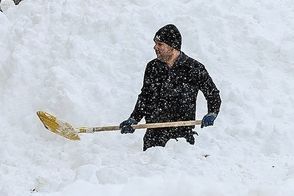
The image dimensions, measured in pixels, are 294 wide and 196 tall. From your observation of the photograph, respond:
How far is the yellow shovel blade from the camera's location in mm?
6430

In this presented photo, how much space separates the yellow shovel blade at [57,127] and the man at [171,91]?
0.65m

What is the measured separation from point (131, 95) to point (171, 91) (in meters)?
1.89

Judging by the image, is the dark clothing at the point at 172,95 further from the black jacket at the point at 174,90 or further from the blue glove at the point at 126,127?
the blue glove at the point at 126,127

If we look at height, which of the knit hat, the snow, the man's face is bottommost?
the snow

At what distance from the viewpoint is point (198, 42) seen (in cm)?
878

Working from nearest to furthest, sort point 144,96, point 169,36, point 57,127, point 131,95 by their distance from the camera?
1. point 169,36
2. point 144,96
3. point 57,127
4. point 131,95

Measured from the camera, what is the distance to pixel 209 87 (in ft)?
19.8

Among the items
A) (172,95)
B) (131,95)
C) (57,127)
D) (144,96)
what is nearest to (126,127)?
(144,96)

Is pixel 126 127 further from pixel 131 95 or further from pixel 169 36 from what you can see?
pixel 131 95

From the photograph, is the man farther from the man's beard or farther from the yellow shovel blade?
the yellow shovel blade

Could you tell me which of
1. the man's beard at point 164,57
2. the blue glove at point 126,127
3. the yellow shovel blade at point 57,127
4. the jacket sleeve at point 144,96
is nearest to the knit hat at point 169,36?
the man's beard at point 164,57

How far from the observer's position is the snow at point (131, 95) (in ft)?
18.2

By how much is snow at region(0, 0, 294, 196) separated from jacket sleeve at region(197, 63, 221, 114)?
1.63ft

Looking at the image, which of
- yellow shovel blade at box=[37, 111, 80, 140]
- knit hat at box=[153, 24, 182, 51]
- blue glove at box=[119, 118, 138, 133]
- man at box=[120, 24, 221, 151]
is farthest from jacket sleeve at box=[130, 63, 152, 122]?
yellow shovel blade at box=[37, 111, 80, 140]
